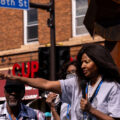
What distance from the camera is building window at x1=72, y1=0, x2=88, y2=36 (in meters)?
18.4

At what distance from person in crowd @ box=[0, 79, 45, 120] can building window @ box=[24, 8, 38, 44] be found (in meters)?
14.0

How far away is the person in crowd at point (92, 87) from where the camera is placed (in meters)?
4.39

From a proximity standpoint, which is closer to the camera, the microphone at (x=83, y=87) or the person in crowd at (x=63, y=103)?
the microphone at (x=83, y=87)

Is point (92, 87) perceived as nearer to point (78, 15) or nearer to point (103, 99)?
point (103, 99)

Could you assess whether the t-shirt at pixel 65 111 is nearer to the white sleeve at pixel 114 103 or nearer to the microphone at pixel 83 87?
the microphone at pixel 83 87

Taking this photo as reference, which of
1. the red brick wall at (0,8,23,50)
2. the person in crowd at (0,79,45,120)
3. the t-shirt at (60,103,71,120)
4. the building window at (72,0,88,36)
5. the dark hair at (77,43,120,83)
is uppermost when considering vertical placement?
the dark hair at (77,43,120,83)

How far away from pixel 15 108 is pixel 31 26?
47.8ft

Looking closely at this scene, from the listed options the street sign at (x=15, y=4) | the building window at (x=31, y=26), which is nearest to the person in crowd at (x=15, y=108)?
the street sign at (x=15, y=4)

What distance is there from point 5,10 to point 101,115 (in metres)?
17.0

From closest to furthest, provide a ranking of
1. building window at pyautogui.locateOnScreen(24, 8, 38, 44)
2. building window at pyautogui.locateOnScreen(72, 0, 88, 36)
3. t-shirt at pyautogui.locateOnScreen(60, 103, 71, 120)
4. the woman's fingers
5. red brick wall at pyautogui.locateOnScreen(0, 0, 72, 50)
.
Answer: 1. the woman's fingers
2. t-shirt at pyautogui.locateOnScreen(60, 103, 71, 120)
3. building window at pyautogui.locateOnScreen(72, 0, 88, 36)
4. red brick wall at pyautogui.locateOnScreen(0, 0, 72, 50)
5. building window at pyautogui.locateOnScreen(24, 8, 38, 44)

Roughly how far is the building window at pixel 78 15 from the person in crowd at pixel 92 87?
45.1 feet

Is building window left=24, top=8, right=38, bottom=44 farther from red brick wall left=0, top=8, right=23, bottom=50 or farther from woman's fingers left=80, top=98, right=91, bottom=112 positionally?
woman's fingers left=80, top=98, right=91, bottom=112

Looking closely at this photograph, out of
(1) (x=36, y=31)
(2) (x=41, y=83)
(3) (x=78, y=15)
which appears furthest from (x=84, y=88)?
(1) (x=36, y=31)

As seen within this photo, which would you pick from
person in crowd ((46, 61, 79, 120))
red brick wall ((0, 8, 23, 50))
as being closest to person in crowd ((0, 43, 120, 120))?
person in crowd ((46, 61, 79, 120))
